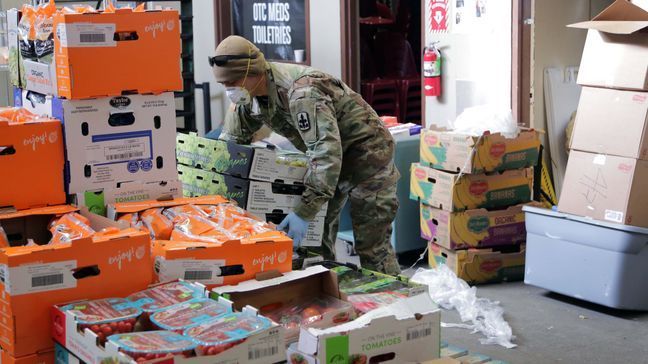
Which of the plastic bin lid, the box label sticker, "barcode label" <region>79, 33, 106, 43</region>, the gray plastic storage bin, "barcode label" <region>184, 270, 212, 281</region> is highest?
"barcode label" <region>79, 33, 106, 43</region>

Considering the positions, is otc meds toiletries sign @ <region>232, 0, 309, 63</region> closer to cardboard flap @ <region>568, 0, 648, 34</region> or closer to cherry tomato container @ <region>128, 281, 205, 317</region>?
cardboard flap @ <region>568, 0, 648, 34</region>

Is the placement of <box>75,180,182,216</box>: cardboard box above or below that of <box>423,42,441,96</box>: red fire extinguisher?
below

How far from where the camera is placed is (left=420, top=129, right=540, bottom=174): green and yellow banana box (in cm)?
510

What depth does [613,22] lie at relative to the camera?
4.49m

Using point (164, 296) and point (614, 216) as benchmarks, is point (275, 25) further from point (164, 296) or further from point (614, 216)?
point (164, 296)

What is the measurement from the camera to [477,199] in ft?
17.2

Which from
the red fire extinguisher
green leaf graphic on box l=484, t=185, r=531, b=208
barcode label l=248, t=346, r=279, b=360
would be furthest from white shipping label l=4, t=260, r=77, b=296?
the red fire extinguisher

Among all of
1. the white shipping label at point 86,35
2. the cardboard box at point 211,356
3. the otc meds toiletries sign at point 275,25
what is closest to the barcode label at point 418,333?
the cardboard box at point 211,356

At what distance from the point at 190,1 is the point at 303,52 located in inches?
49.3

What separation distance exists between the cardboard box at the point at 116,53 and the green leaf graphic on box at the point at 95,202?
1.13 ft

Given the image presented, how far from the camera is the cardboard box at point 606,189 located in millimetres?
4477

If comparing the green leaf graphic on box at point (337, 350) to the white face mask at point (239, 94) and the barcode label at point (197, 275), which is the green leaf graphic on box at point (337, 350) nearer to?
the barcode label at point (197, 275)

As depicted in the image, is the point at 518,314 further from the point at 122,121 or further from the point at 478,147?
the point at 122,121

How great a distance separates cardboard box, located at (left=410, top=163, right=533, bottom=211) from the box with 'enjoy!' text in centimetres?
228
